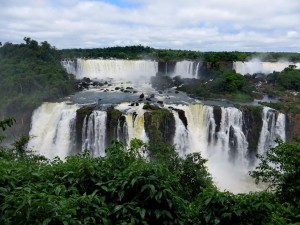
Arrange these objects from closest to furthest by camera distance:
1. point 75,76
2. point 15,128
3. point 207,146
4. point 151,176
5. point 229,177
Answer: point 151,176 < point 229,177 < point 207,146 < point 15,128 < point 75,76

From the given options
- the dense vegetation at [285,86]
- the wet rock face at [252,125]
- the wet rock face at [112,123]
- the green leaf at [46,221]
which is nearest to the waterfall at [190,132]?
the wet rock face at [112,123]

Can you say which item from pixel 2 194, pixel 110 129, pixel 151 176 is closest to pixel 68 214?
pixel 2 194

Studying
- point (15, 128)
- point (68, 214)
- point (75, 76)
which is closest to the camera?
point (68, 214)

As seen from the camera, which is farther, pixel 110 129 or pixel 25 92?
pixel 25 92

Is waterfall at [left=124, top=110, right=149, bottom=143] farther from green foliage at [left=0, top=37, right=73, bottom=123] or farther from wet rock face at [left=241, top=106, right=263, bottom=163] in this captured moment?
green foliage at [left=0, top=37, right=73, bottom=123]

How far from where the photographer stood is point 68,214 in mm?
3779

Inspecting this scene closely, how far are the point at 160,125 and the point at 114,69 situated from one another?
807 inches

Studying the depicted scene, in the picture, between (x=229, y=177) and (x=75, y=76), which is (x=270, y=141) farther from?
(x=75, y=76)

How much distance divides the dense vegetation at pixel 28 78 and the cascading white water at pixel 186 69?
12.5 meters

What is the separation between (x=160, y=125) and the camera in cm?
2347

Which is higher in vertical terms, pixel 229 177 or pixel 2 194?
pixel 2 194

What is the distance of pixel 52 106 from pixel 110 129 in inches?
228

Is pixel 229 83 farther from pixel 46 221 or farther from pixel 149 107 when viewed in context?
pixel 46 221

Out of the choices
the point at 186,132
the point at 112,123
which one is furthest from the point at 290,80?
the point at 112,123
